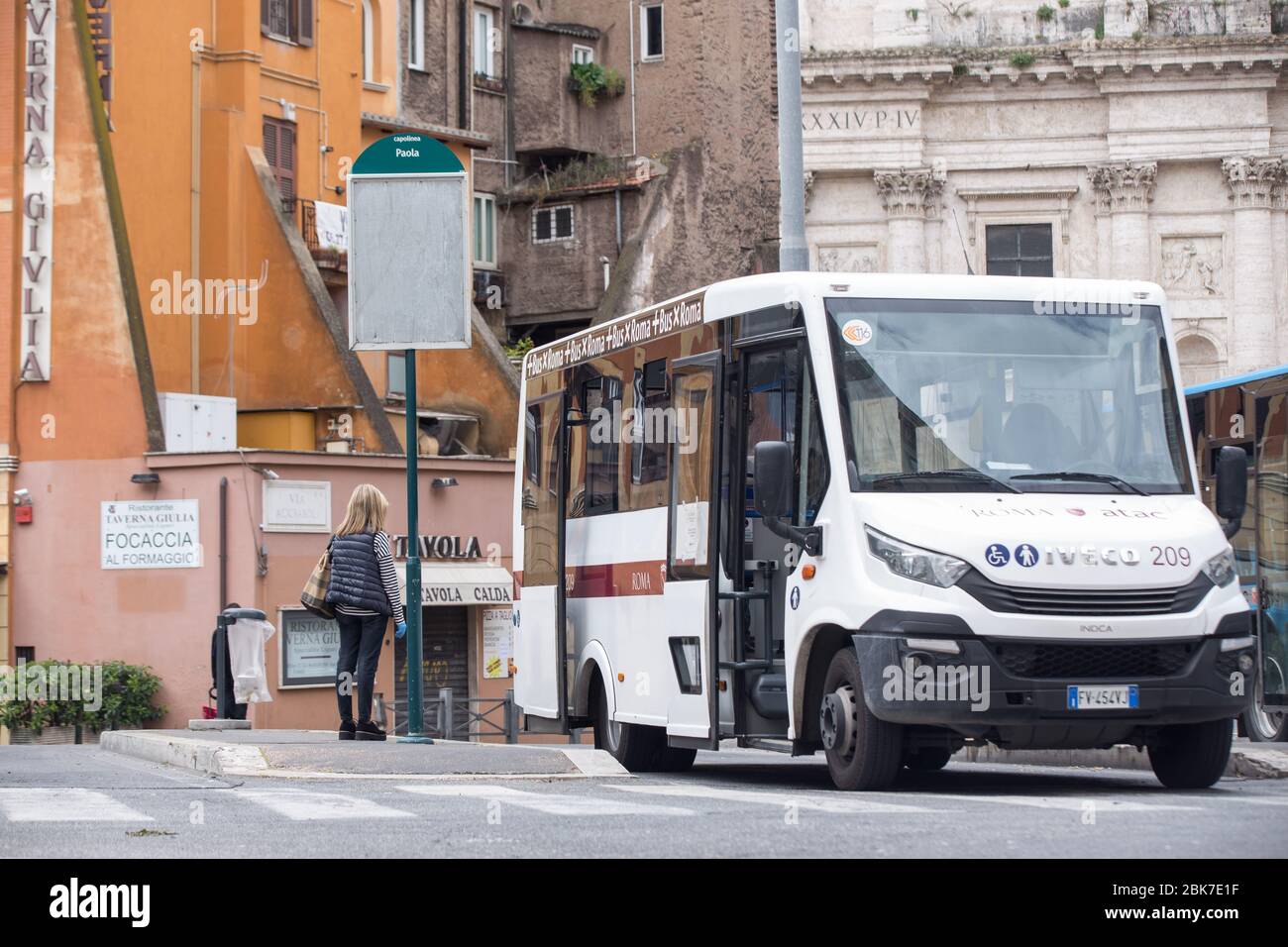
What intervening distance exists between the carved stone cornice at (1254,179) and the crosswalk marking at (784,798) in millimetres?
41734

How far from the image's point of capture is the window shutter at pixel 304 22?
4206 cm

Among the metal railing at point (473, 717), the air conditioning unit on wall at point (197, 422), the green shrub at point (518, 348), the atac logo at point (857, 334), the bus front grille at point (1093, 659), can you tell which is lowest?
the metal railing at point (473, 717)

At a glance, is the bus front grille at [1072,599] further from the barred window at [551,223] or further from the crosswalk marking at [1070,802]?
the barred window at [551,223]

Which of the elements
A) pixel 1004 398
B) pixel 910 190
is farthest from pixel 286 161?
pixel 1004 398

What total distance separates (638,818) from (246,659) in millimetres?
13641

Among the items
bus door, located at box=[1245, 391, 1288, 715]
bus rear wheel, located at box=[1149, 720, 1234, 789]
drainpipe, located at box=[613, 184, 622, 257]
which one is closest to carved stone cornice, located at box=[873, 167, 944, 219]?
drainpipe, located at box=[613, 184, 622, 257]

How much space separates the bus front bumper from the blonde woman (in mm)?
6066

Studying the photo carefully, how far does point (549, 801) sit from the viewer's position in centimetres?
1177

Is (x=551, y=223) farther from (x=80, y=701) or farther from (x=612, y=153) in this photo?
(x=80, y=701)

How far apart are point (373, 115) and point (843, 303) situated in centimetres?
3317

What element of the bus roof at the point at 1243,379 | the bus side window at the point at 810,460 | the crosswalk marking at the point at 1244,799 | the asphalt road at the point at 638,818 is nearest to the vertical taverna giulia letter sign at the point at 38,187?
the bus roof at the point at 1243,379

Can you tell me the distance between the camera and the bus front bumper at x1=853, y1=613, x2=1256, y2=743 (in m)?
11.9
